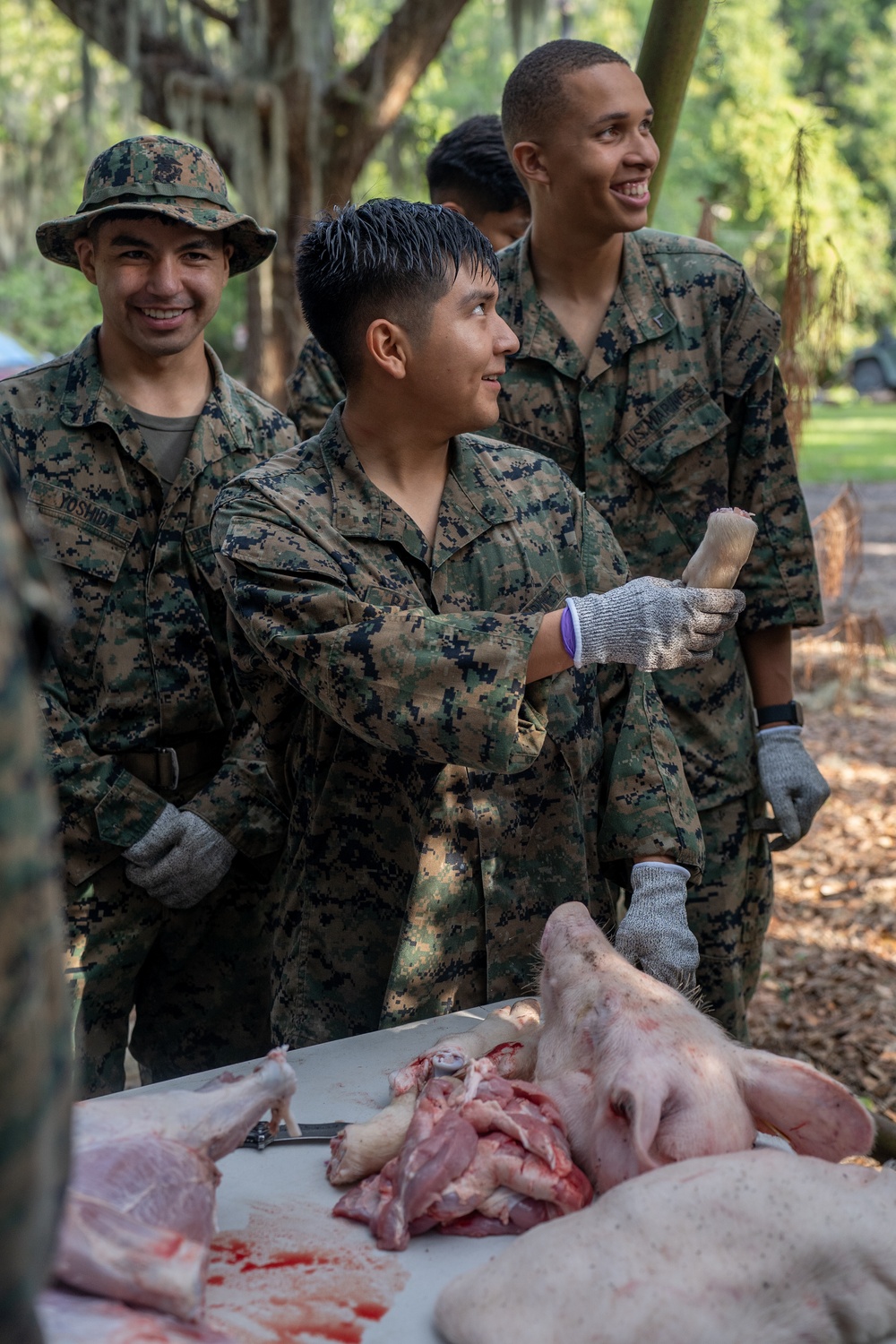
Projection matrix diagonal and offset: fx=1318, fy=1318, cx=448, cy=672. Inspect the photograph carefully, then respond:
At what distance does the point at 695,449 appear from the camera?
322cm

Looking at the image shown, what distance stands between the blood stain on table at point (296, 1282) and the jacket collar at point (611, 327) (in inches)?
83.8

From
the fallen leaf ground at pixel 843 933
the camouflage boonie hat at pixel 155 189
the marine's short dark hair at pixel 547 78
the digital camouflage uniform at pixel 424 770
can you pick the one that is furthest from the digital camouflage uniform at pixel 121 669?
the fallen leaf ground at pixel 843 933

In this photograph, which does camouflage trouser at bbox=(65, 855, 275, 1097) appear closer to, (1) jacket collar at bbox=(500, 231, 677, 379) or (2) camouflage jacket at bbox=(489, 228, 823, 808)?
(2) camouflage jacket at bbox=(489, 228, 823, 808)

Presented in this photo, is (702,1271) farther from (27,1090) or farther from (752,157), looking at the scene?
(752,157)

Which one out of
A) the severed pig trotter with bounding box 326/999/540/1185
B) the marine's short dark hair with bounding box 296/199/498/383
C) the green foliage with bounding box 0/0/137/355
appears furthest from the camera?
the green foliage with bounding box 0/0/137/355

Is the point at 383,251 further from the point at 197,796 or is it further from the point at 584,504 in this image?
the point at 197,796

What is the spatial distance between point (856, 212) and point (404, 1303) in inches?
1041

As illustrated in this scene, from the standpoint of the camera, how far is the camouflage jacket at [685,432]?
3.21 metres

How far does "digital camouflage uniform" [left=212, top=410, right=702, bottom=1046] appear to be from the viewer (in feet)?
7.80

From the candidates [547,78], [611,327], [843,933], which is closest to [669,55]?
[547,78]

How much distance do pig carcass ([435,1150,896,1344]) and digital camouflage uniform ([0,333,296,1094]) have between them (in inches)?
69.4

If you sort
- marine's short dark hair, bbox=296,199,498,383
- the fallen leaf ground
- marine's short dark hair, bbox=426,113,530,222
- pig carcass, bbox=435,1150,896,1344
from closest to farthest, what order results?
pig carcass, bbox=435,1150,896,1344 → marine's short dark hair, bbox=296,199,498,383 → marine's short dark hair, bbox=426,113,530,222 → the fallen leaf ground

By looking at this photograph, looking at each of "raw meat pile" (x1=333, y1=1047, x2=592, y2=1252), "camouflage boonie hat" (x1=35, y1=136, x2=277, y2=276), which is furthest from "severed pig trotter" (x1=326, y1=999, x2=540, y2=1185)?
"camouflage boonie hat" (x1=35, y1=136, x2=277, y2=276)

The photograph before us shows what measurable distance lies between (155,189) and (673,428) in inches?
53.3
